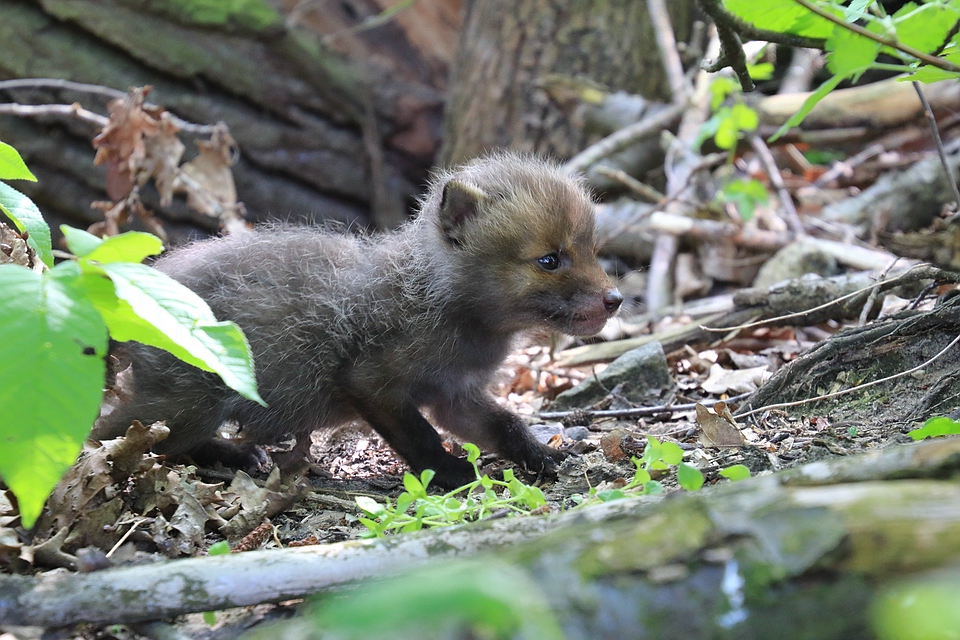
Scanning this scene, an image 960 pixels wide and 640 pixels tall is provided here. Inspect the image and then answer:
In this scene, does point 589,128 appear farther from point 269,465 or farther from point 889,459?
point 889,459

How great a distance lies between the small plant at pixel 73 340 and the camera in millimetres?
1701

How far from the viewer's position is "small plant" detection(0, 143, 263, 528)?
5.58 ft

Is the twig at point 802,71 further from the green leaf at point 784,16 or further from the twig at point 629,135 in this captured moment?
the green leaf at point 784,16

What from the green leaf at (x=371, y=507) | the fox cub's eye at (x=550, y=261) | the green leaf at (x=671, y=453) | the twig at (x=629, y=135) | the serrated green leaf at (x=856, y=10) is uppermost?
the serrated green leaf at (x=856, y=10)

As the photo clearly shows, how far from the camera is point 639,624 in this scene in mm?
1301

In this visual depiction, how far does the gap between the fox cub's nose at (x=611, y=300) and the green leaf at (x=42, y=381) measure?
8.02 ft

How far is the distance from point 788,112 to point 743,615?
6.20m

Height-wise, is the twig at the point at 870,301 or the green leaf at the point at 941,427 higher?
the green leaf at the point at 941,427

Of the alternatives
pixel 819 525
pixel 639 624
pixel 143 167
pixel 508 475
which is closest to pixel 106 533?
pixel 508 475

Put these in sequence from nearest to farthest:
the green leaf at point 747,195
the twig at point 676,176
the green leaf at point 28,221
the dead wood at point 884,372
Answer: the green leaf at point 28,221
the dead wood at point 884,372
the green leaf at point 747,195
the twig at point 676,176

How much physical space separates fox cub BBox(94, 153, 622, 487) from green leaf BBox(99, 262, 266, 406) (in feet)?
6.04

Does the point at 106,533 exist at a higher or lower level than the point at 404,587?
lower

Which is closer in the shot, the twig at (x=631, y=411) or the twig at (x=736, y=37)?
the twig at (x=736, y=37)

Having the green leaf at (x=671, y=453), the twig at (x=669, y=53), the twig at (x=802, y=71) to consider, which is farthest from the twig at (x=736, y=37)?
the twig at (x=802, y=71)
